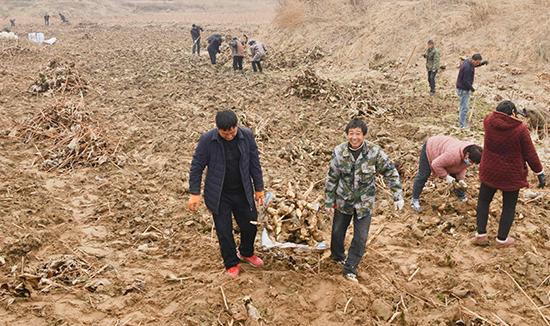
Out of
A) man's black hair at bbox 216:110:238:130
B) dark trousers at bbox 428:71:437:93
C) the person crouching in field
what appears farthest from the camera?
dark trousers at bbox 428:71:437:93

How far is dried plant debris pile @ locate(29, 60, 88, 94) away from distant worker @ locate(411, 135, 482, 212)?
889 centimetres

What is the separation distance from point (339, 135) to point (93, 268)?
5.08m

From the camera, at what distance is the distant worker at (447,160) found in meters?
4.81

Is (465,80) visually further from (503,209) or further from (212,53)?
(212,53)

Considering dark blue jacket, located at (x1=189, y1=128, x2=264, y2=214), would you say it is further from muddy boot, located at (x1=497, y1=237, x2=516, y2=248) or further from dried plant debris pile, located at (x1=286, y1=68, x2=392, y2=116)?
dried plant debris pile, located at (x1=286, y1=68, x2=392, y2=116)

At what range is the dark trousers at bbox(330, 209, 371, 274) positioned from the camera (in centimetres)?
392

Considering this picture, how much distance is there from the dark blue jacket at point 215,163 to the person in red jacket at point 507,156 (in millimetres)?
2148

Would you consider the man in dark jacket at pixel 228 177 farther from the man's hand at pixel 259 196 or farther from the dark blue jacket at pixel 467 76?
the dark blue jacket at pixel 467 76

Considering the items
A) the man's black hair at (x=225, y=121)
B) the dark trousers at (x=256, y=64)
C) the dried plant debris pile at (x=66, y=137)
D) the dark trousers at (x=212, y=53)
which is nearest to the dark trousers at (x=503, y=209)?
the man's black hair at (x=225, y=121)

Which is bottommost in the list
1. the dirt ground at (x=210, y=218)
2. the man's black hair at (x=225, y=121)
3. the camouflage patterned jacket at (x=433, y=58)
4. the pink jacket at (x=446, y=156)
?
the dirt ground at (x=210, y=218)

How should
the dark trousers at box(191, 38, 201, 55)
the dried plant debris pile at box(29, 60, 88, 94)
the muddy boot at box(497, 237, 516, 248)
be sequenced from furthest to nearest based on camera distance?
the dark trousers at box(191, 38, 201, 55) → the dried plant debris pile at box(29, 60, 88, 94) → the muddy boot at box(497, 237, 516, 248)

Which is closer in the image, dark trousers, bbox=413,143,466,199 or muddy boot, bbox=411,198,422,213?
dark trousers, bbox=413,143,466,199

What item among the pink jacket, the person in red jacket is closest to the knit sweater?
the person in red jacket

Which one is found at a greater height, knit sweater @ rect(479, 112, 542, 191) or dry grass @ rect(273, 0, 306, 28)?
dry grass @ rect(273, 0, 306, 28)
